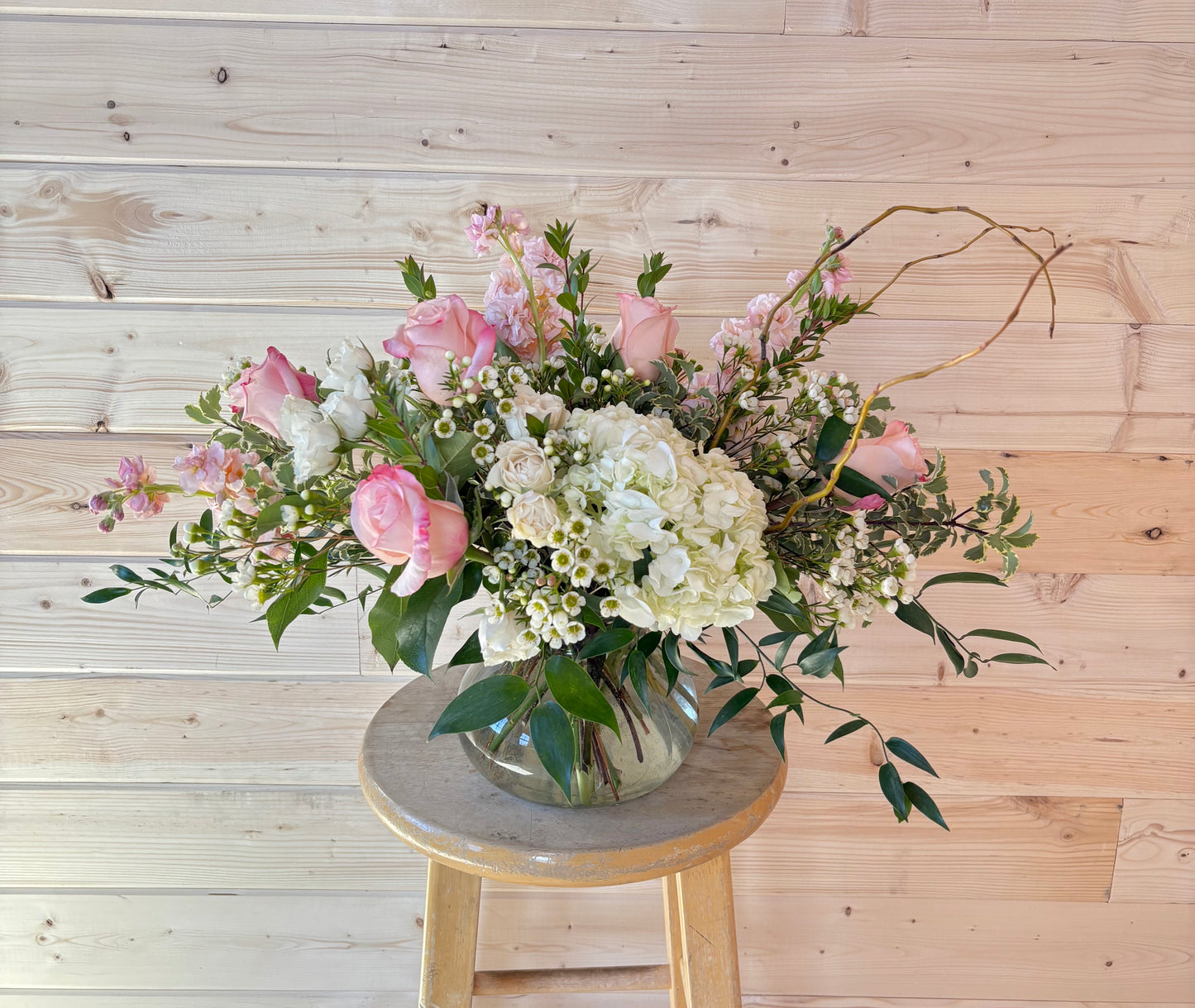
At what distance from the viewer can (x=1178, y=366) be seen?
966mm

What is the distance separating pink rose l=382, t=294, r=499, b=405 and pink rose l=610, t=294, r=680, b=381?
0.10m

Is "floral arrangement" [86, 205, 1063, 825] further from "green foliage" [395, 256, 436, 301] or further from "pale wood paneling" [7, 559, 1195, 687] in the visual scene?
"pale wood paneling" [7, 559, 1195, 687]

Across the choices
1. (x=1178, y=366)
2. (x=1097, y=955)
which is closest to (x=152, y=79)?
(x=1178, y=366)

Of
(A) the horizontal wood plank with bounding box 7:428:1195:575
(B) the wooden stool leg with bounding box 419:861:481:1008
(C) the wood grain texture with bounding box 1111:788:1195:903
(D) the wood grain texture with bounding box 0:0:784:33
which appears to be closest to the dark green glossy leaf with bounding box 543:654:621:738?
(B) the wooden stool leg with bounding box 419:861:481:1008

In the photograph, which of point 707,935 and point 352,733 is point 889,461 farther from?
point 352,733

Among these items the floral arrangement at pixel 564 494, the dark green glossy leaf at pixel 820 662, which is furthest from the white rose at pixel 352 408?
the dark green glossy leaf at pixel 820 662

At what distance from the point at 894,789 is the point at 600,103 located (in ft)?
2.45

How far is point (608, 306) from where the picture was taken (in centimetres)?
95

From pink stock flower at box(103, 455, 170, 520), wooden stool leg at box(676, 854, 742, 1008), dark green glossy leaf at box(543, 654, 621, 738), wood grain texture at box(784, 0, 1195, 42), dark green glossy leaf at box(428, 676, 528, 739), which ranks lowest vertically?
wooden stool leg at box(676, 854, 742, 1008)

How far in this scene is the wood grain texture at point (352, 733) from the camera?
1033 mm

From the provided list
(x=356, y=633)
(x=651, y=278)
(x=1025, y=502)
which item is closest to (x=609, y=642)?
(x=651, y=278)

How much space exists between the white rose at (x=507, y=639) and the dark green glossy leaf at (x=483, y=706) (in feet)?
0.09

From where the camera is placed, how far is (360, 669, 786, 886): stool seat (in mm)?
615

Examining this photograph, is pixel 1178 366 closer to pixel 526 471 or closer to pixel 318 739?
pixel 526 471
